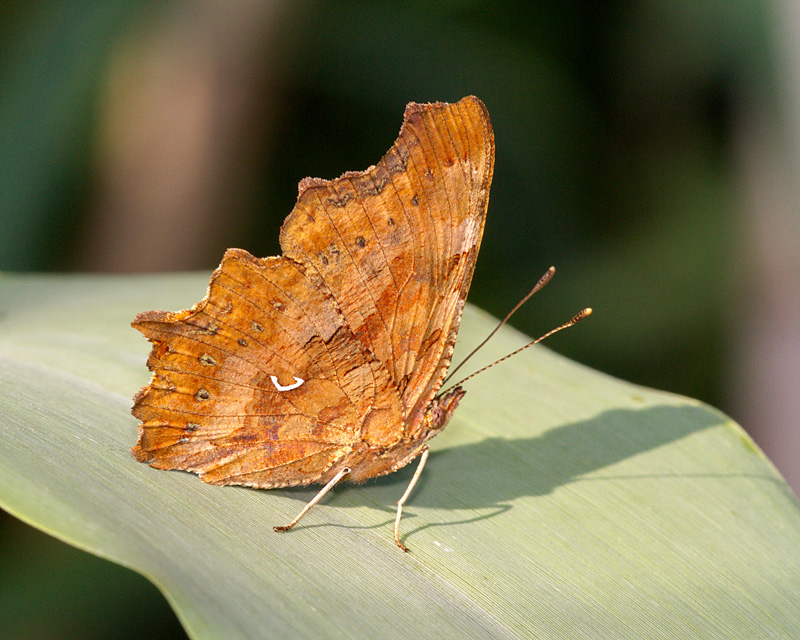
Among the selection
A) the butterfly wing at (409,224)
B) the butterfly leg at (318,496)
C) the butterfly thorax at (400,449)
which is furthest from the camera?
the butterfly thorax at (400,449)

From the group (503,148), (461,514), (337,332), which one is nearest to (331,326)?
(337,332)

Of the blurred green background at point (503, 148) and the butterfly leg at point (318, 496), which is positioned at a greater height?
the blurred green background at point (503, 148)

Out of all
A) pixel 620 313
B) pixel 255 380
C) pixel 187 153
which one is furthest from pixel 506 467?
pixel 187 153

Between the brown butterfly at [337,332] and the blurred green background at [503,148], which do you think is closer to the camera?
the brown butterfly at [337,332]

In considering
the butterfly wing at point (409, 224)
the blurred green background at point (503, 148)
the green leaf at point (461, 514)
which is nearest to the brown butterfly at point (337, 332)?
the butterfly wing at point (409, 224)

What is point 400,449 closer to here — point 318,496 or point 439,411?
point 439,411

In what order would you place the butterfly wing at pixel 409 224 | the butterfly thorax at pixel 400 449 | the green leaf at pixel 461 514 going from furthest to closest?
the butterfly thorax at pixel 400 449, the butterfly wing at pixel 409 224, the green leaf at pixel 461 514

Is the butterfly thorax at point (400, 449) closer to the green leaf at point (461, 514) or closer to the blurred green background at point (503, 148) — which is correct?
the green leaf at point (461, 514)

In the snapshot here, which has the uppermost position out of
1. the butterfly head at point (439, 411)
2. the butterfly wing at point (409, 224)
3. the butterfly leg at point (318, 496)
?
the butterfly wing at point (409, 224)
